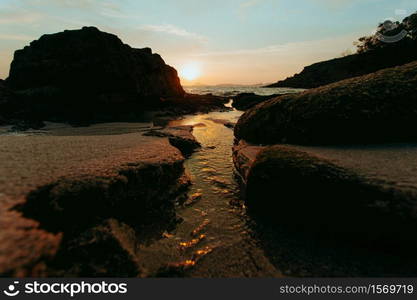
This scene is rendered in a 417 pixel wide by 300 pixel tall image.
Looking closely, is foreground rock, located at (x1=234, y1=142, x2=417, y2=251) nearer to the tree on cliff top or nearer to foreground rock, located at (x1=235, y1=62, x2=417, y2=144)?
foreground rock, located at (x1=235, y1=62, x2=417, y2=144)

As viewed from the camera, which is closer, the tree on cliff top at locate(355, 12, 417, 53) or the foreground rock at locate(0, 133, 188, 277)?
the foreground rock at locate(0, 133, 188, 277)

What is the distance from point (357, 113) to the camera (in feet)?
15.1

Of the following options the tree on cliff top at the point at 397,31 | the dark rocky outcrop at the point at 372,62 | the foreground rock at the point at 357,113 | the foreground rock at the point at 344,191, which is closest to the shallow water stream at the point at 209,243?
the foreground rock at the point at 344,191

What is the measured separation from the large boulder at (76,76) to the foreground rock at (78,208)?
12496 mm

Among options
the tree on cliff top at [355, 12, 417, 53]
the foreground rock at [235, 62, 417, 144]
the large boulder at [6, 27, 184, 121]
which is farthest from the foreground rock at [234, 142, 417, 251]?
the tree on cliff top at [355, 12, 417, 53]

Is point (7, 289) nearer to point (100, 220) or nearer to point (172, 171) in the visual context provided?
point (100, 220)

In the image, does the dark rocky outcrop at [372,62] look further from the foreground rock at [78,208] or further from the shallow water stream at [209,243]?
the foreground rock at [78,208]

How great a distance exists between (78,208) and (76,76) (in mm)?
16233

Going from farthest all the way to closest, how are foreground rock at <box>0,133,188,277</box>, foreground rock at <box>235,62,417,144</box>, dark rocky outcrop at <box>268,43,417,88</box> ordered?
dark rocky outcrop at <box>268,43,417,88</box>
foreground rock at <box>235,62,417,144</box>
foreground rock at <box>0,133,188,277</box>

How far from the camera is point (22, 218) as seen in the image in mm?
2182

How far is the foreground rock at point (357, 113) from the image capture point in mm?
4379

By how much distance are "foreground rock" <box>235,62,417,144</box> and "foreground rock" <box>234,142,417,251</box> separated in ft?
1.57

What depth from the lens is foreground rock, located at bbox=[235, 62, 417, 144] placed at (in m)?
4.38

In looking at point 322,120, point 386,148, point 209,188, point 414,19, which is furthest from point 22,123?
point 414,19
